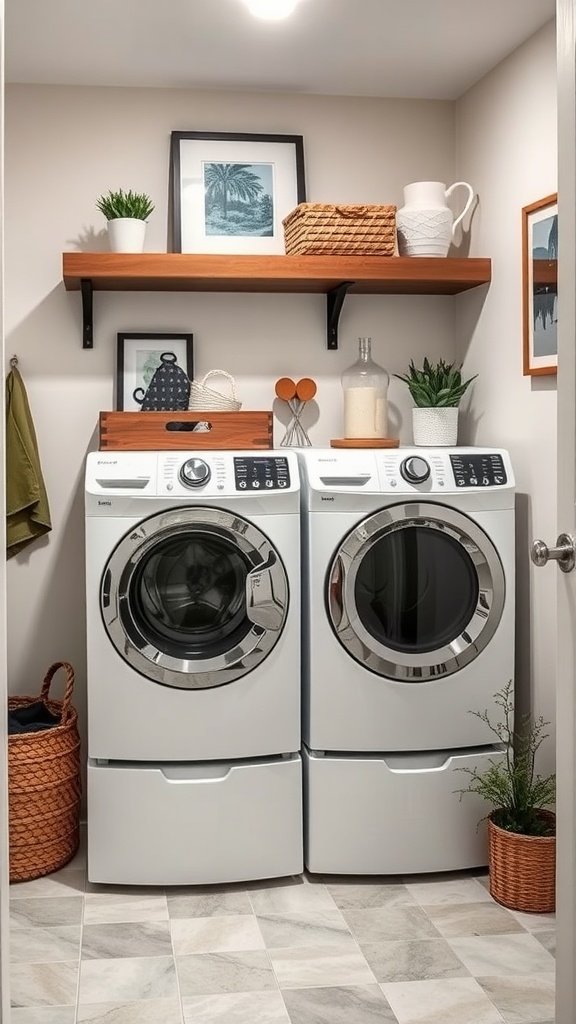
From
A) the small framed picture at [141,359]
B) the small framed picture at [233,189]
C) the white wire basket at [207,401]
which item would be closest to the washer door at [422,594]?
the white wire basket at [207,401]

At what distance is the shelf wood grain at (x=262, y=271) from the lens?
10.4 feet

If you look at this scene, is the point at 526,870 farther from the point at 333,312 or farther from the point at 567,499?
the point at 333,312

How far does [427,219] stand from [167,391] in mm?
973

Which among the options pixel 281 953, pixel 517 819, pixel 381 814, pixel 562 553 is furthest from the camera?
pixel 381 814

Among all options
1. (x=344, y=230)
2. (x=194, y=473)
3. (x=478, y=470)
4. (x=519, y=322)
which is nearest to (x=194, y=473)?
(x=194, y=473)

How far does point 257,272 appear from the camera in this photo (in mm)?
3223

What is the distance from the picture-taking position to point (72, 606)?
3.50 meters

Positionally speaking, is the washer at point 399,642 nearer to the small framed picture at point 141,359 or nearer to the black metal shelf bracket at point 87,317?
the small framed picture at point 141,359

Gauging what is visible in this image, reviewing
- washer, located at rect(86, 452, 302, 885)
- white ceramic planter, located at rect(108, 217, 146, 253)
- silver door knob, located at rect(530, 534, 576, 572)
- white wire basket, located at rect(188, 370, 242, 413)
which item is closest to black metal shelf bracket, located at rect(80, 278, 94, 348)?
white ceramic planter, located at rect(108, 217, 146, 253)

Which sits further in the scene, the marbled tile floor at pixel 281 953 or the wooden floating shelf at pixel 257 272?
the wooden floating shelf at pixel 257 272

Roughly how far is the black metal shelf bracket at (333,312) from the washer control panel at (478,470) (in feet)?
2.42

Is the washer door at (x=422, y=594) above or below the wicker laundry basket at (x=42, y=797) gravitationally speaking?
above

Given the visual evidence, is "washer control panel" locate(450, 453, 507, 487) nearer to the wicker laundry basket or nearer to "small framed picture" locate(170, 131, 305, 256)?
"small framed picture" locate(170, 131, 305, 256)

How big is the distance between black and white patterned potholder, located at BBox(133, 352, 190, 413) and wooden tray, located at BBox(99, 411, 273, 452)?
0.35ft
